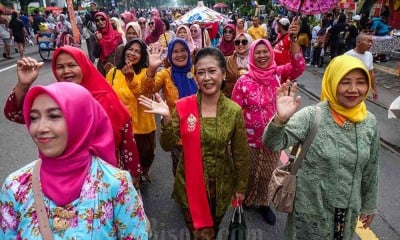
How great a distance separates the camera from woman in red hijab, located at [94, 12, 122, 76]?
665 centimetres

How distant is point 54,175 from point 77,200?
13 centimetres

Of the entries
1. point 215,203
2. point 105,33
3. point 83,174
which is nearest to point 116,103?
point 215,203

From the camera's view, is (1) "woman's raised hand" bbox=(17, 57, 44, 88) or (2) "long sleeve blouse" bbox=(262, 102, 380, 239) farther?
(1) "woman's raised hand" bbox=(17, 57, 44, 88)

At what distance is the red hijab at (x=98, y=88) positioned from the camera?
274cm

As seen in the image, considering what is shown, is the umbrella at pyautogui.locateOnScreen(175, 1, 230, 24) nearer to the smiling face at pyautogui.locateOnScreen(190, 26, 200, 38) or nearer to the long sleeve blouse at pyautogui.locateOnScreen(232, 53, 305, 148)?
the smiling face at pyautogui.locateOnScreen(190, 26, 200, 38)

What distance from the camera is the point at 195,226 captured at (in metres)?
2.75

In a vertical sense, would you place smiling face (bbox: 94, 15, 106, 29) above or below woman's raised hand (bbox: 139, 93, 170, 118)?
above

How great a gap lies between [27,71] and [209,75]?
1161mm

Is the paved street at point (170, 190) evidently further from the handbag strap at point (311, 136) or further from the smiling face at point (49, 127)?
the smiling face at point (49, 127)

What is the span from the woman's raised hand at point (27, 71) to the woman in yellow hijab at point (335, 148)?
1459 mm

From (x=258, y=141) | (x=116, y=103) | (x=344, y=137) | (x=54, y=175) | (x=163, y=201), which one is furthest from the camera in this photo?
(x=163, y=201)

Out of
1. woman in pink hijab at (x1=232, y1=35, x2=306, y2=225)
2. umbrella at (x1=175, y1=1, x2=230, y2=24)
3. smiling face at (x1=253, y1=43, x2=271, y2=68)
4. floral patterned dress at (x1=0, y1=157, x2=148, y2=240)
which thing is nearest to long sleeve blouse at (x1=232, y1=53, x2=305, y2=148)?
woman in pink hijab at (x1=232, y1=35, x2=306, y2=225)

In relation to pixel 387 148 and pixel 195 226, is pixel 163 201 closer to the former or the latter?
pixel 195 226

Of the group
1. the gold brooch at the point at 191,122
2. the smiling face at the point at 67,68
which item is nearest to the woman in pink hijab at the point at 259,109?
the gold brooch at the point at 191,122
